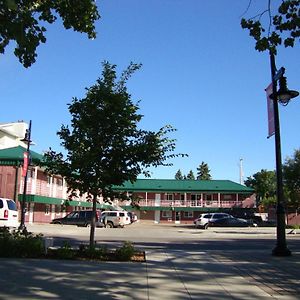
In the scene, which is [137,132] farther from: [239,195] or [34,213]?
[239,195]

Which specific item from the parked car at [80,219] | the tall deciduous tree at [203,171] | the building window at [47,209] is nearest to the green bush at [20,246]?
the parked car at [80,219]

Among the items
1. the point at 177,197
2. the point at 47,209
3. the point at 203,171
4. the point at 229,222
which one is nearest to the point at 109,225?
the point at 47,209

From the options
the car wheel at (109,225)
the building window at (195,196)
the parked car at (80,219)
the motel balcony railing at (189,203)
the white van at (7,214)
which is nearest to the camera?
the white van at (7,214)

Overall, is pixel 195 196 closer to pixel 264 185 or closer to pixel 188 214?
pixel 188 214

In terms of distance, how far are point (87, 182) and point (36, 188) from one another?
33.9 metres

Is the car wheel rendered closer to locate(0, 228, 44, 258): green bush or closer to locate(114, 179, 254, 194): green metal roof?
locate(114, 179, 254, 194): green metal roof

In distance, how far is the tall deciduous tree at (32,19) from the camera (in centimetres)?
614

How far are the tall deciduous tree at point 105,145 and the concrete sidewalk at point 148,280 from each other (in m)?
2.75

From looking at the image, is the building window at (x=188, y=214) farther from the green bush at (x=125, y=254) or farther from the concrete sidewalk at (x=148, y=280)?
the green bush at (x=125, y=254)

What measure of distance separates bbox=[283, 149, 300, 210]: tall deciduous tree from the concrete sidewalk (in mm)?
38106

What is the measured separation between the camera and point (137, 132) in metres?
14.5

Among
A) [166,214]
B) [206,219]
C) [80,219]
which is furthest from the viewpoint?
[166,214]

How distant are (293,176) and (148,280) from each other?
42.9 meters

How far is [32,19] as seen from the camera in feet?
22.9
